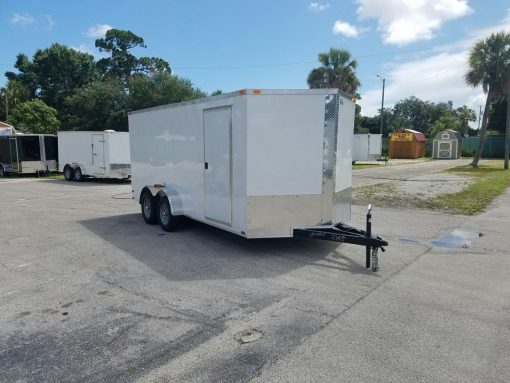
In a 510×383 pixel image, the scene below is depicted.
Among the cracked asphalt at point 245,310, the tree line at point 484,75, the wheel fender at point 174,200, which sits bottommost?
the cracked asphalt at point 245,310

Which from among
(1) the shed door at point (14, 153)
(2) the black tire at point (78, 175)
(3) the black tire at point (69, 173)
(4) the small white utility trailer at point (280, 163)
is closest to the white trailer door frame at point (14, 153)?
(1) the shed door at point (14, 153)

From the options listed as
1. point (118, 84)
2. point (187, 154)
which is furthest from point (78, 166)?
point (118, 84)

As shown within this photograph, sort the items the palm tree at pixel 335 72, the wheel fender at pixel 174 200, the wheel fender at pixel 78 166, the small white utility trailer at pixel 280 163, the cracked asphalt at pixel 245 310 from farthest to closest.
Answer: the palm tree at pixel 335 72
the wheel fender at pixel 78 166
the wheel fender at pixel 174 200
the small white utility trailer at pixel 280 163
the cracked asphalt at pixel 245 310

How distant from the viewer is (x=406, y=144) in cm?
5528

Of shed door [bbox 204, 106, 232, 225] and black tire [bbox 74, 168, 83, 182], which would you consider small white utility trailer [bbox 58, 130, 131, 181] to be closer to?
black tire [bbox 74, 168, 83, 182]

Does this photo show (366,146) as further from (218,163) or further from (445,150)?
(218,163)

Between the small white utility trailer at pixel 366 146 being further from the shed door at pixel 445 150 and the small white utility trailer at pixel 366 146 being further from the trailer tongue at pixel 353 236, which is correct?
the trailer tongue at pixel 353 236

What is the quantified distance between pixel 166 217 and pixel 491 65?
3107 centimetres

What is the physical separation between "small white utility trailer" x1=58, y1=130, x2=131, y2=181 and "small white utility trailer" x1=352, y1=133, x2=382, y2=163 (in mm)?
25192

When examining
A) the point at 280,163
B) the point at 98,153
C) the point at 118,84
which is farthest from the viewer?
the point at 118,84

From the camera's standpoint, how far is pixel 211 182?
752 cm

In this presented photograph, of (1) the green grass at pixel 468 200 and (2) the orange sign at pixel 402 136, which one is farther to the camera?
(2) the orange sign at pixel 402 136

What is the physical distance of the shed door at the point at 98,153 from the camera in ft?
66.1

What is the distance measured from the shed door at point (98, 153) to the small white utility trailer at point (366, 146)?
25634mm
